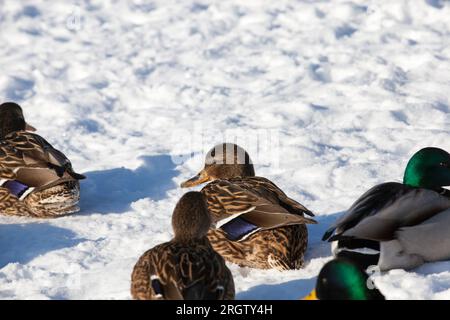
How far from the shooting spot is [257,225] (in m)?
5.32

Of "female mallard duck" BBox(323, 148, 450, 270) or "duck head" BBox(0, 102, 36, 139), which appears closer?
"female mallard duck" BBox(323, 148, 450, 270)

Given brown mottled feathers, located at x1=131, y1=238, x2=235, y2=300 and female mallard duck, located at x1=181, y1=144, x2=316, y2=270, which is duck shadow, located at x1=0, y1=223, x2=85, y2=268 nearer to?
female mallard duck, located at x1=181, y1=144, x2=316, y2=270

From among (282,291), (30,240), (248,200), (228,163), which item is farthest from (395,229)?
(30,240)

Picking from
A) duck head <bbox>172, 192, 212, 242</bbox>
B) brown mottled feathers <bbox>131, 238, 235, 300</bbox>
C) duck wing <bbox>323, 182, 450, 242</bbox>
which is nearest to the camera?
brown mottled feathers <bbox>131, 238, 235, 300</bbox>

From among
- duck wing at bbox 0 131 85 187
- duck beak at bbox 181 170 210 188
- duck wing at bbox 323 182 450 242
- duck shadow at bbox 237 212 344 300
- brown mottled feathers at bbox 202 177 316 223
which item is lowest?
duck shadow at bbox 237 212 344 300

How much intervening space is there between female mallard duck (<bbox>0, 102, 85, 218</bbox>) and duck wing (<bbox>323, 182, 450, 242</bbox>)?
2.39 metres

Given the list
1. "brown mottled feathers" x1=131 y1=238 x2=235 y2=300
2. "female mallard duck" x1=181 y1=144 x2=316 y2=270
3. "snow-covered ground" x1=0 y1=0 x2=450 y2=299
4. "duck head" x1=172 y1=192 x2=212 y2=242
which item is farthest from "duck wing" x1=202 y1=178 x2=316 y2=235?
"brown mottled feathers" x1=131 y1=238 x2=235 y2=300

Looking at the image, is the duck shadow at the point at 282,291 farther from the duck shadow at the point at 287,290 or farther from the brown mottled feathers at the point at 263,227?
the brown mottled feathers at the point at 263,227

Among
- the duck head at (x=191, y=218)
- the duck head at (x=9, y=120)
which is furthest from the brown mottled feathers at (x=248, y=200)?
the duck head at (x=9, y=120)

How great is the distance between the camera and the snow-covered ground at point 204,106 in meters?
5.68

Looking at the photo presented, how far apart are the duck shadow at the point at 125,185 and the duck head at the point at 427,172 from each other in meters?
2.27

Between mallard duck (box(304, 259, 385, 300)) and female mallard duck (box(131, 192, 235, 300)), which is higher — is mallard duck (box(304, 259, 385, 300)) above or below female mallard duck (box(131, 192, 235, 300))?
above

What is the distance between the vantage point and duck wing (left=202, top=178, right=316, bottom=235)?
17.3 feet
